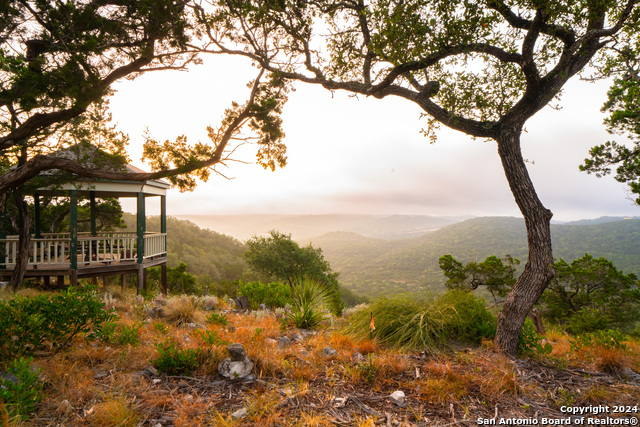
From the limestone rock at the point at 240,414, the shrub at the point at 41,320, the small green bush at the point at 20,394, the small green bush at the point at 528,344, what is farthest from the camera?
the small green bush at the point at 528,344

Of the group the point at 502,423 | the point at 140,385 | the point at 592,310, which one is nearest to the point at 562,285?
the point at 592,310

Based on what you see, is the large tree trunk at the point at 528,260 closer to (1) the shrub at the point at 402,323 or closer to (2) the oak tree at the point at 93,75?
(1) the shrub at the point at 402,323

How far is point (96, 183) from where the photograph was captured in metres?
9.59

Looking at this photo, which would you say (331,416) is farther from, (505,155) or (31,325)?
(505,155)

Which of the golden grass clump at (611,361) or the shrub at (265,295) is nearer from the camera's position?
the golden grass clump at (611,361)

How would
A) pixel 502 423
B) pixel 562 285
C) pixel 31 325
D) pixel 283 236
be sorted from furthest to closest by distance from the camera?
pixel 283 236, pixel 562 285, pixel 31 325, pixel 502 423

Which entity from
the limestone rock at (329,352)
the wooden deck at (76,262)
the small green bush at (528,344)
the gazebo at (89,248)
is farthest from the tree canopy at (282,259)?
the limestone rock at (329,352)

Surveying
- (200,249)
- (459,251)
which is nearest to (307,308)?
(200,249)

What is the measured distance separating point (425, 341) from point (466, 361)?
686mm

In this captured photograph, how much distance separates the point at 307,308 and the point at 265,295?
2474 millimetres

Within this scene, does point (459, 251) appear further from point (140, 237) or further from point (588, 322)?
point (140, 237)

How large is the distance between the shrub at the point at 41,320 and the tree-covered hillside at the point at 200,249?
94.5 ft

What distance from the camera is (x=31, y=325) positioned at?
2930mm

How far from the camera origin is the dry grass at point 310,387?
2.37 metres
